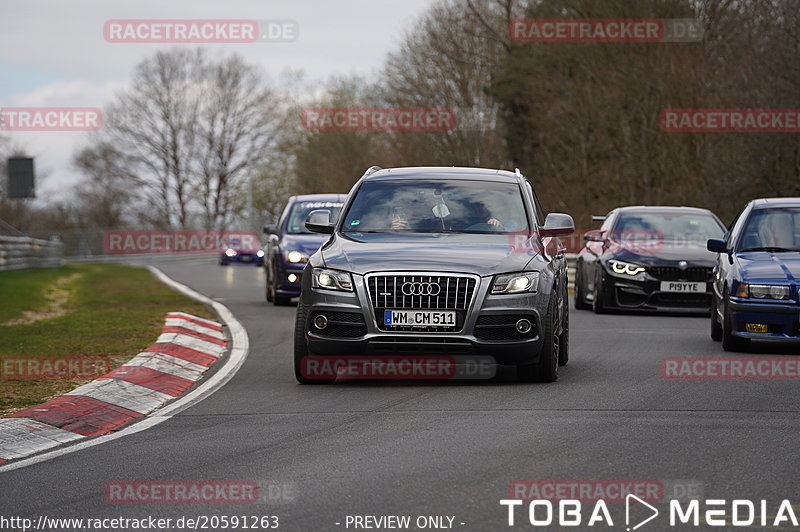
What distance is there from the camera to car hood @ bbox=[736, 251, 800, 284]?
1289 cm

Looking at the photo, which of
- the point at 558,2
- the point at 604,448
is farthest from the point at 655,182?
the point at 604,448

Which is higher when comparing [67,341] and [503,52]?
[503,52]

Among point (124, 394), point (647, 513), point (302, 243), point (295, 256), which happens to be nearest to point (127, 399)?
point (124, 394)

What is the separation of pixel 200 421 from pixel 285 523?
331 centimetres

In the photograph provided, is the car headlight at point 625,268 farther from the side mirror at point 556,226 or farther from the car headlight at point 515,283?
the car headlight at point 515,283

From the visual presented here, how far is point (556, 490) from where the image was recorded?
6.21 metres

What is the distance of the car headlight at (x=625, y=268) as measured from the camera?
63.0ft

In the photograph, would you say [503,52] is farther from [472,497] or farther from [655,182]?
[472,497]

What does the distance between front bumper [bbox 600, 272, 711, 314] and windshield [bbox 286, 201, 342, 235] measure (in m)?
4.73

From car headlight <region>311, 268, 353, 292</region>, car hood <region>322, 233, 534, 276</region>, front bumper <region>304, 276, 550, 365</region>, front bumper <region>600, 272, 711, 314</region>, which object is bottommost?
front bumper <region>600, 272, 711, 314</region>

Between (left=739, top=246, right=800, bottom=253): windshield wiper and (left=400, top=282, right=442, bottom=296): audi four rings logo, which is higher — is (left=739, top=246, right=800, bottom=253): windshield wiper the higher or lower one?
the higher one

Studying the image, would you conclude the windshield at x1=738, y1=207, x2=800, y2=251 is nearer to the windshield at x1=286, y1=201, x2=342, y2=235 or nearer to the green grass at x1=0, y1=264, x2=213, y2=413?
the green grass at x1=0, y1=264, x2=213, y2=413

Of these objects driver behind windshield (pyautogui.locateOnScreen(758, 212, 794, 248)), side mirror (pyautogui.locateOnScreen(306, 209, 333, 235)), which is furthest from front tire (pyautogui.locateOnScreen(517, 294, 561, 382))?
driver behind windshield (pyautogui.locateOnScreen(758, 212, 794, 248))

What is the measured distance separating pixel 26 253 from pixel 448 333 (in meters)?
39.5
